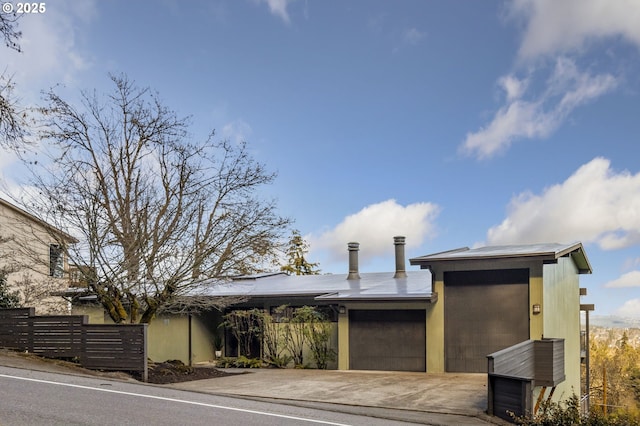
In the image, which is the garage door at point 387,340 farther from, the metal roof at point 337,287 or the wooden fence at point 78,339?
the wooden fence at point 78,339

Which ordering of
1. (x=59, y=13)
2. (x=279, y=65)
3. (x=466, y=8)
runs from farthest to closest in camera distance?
(x=279, y=65) → (x=466, y=8) → (x=59, y=13)

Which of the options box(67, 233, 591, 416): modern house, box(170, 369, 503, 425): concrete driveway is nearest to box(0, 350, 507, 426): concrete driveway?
box(170, 369, 503, 425): concrete driveway

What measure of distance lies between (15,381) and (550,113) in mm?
18002

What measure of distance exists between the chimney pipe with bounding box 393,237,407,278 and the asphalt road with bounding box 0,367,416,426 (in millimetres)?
14695

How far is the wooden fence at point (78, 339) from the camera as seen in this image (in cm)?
1528

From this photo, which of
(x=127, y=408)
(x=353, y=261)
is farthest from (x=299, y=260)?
(x=127, y=408)

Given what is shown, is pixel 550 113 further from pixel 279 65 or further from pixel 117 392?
pixel 117 392

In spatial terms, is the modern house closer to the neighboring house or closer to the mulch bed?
the mulch bed

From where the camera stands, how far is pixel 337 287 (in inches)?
903

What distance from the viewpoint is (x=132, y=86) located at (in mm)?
19703

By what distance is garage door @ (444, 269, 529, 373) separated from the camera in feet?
58.7

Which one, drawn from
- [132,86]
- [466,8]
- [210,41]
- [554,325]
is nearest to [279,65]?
[210,41]

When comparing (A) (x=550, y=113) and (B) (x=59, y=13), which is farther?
(A) (x=550, y=113)

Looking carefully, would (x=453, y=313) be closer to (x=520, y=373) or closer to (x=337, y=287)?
(x=520, y=373)
